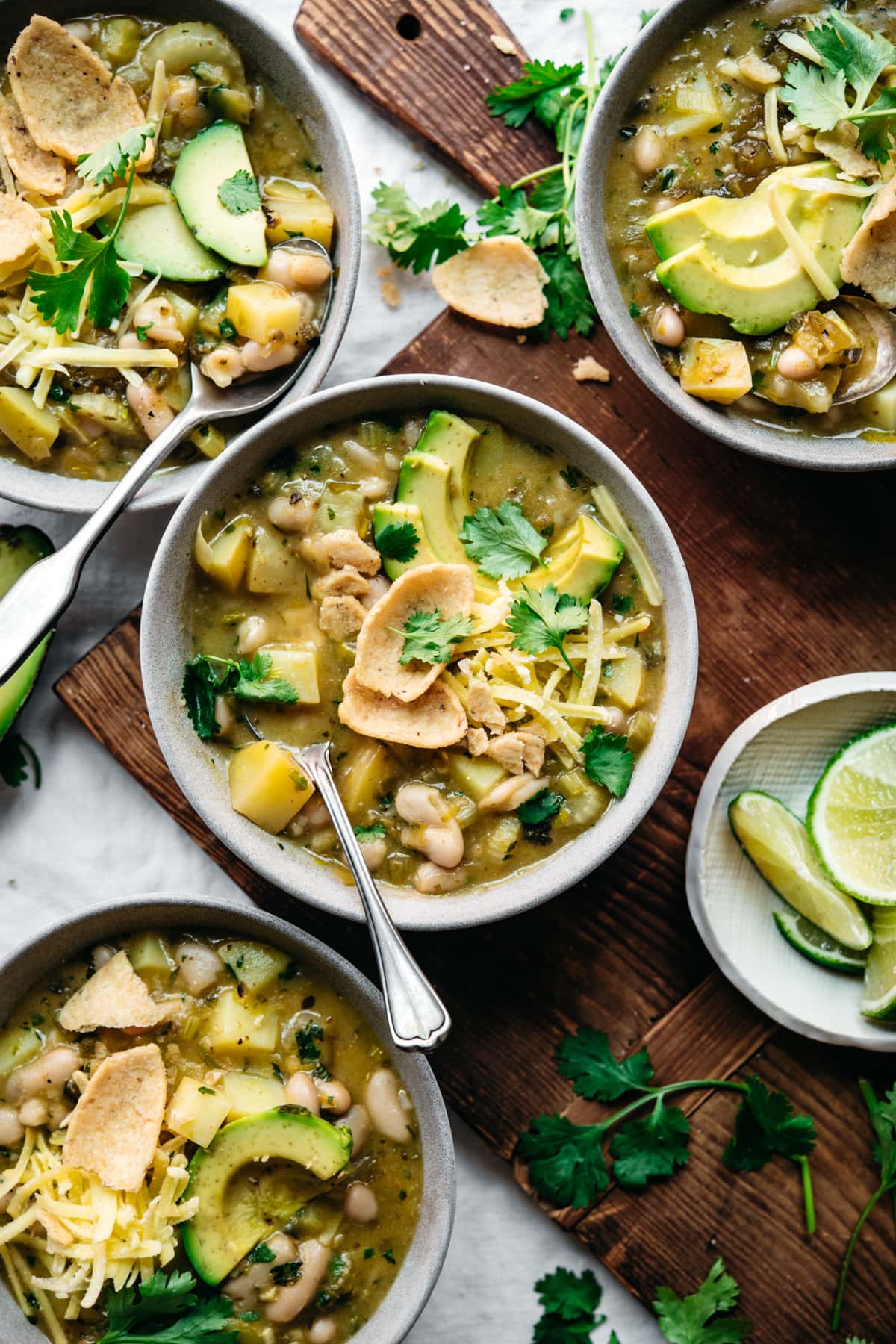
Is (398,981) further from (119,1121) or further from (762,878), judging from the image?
→ (762,878)

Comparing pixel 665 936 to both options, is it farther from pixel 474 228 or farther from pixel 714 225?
pixel 474 228

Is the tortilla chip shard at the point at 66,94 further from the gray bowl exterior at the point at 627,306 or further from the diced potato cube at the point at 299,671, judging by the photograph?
the diced potato cube at the point at 299,671

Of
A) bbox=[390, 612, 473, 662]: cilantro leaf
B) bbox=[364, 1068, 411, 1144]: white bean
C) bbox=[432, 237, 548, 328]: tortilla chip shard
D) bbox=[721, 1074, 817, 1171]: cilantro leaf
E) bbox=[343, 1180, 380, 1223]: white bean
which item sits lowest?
bbox=[721, 1074, 817, 1171]: cilantro leaf

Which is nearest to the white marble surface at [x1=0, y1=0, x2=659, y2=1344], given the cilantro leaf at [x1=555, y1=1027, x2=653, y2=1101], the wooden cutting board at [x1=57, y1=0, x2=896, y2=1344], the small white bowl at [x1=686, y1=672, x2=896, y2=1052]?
the wooden cutting board at [x1=57, y1=0, x2=896, y2=1344]

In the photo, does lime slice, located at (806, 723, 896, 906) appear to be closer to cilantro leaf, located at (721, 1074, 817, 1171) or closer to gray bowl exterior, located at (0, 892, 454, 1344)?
cilantro leaf, located at (721, 1074, 817, 1171)

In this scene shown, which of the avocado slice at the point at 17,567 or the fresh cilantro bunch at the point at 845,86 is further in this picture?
the avocado slice at the point at 17,567

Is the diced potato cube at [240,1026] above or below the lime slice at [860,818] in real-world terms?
above

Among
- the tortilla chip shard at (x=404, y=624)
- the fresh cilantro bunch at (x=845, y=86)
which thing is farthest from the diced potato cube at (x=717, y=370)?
the tortilla chip shard at (x=404, y=624)
